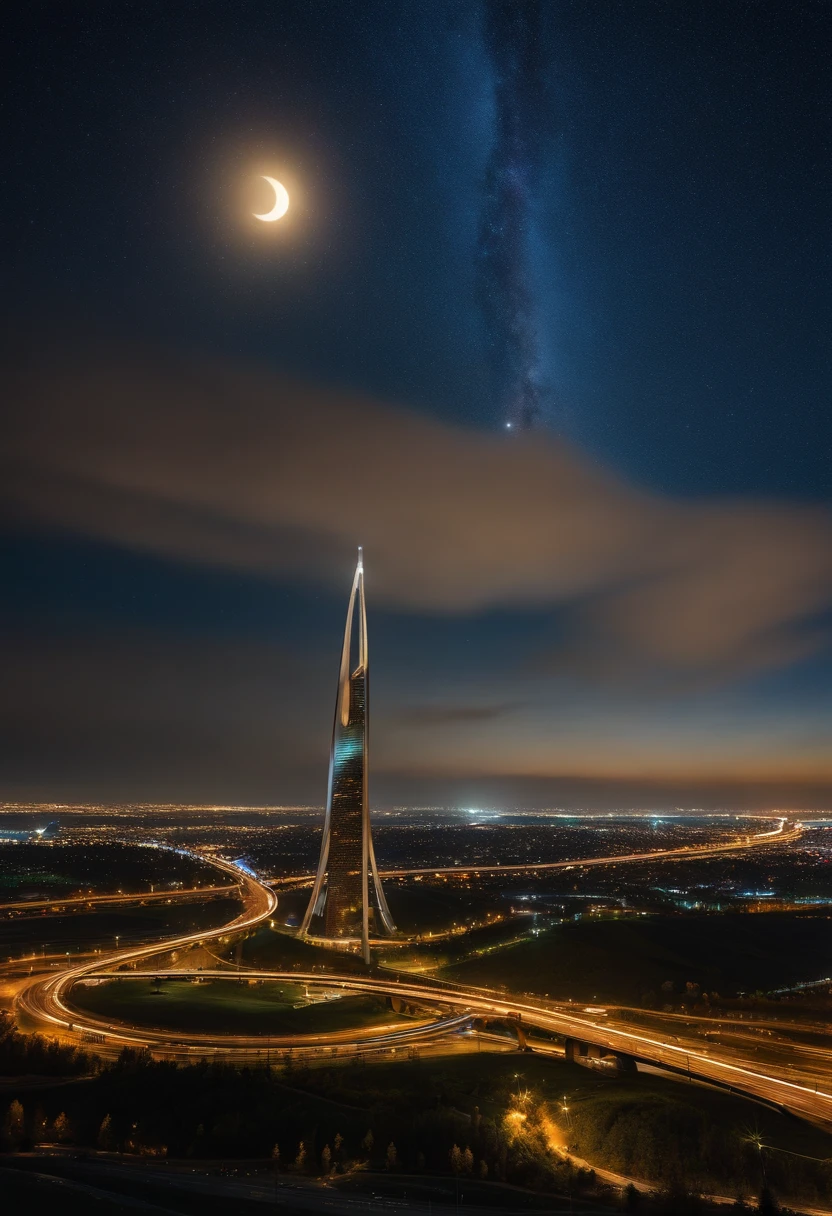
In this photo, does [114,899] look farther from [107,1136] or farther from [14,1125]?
[107,1136]

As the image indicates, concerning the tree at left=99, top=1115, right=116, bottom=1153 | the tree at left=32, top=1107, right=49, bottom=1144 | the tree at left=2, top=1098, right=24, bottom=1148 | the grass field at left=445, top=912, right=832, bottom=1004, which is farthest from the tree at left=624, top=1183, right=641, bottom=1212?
the grass field at left=445, top=912, right=832, bottom=1004

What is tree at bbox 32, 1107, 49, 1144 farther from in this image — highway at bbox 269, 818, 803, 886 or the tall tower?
highway at bbox 269, 818, 803, 886

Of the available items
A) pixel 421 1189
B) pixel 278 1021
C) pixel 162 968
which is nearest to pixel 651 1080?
pixel 421 1189

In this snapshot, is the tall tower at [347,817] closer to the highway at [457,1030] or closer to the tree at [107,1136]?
the highway at [457,1030]

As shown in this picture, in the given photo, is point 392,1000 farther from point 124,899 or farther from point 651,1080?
point 124,899

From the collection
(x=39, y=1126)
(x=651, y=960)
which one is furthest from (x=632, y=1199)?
(x=651, y=960)

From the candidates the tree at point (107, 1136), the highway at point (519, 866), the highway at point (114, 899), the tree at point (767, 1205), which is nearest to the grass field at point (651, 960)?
the tree at point (767, 1205)
